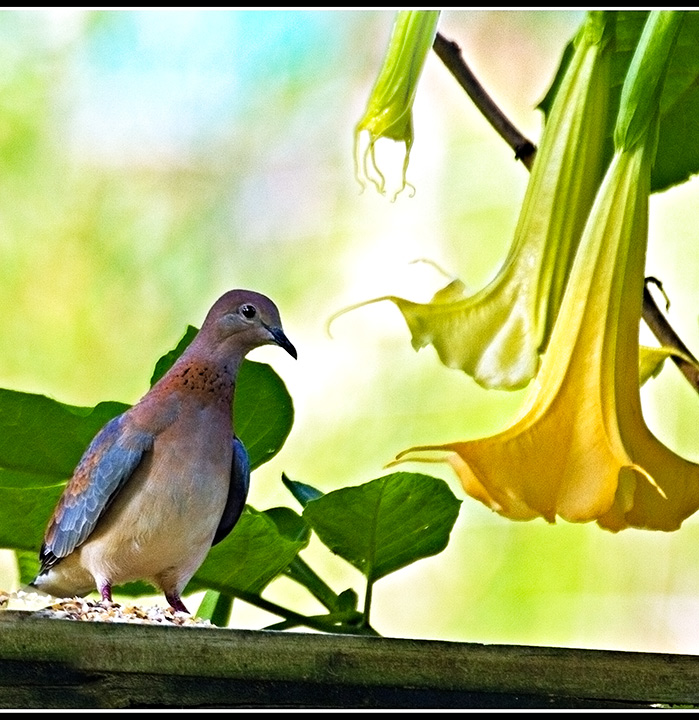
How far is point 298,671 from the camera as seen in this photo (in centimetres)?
35

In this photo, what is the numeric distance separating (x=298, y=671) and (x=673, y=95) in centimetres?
35

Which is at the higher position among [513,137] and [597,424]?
[513,137]

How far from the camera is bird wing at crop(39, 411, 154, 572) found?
0.53m

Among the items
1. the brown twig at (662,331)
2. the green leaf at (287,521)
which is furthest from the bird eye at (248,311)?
the brown twig at (662,331)

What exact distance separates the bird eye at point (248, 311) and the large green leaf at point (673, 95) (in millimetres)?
185

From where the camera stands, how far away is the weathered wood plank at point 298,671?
34cm

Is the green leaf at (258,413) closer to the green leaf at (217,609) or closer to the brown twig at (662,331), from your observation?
the green leaf at (217,609)

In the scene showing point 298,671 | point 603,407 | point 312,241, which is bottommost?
point 298,671

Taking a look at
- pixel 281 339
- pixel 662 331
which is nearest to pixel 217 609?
pixel 281 339

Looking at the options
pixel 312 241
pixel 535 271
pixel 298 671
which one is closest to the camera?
pixel 298 671

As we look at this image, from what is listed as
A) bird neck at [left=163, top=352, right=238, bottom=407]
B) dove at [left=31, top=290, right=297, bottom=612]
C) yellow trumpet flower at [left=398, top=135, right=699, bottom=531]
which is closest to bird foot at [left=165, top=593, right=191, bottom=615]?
dove at [left=31, top=290, right=297, bottom=612]

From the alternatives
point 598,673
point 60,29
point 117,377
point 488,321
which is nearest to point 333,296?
point 117,377

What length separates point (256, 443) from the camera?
61cm

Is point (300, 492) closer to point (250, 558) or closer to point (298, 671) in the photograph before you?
point (250, 558)
